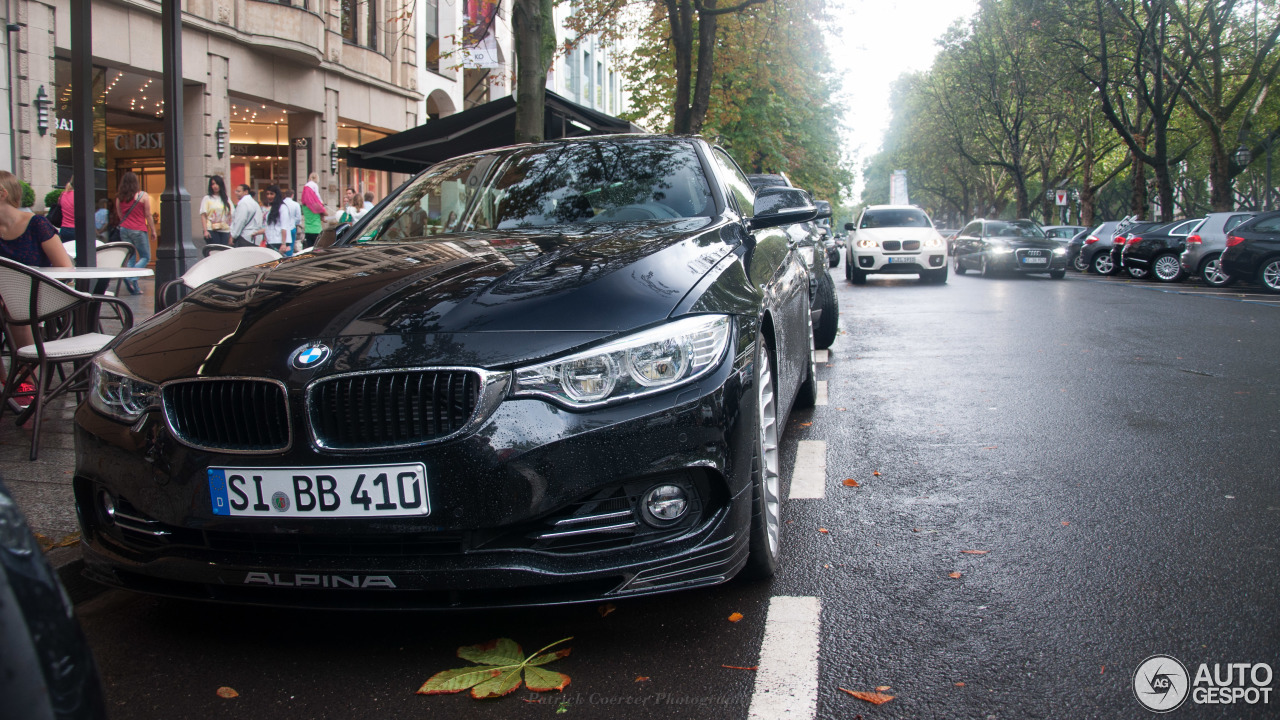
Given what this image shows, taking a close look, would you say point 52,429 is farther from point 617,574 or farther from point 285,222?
point 285,222

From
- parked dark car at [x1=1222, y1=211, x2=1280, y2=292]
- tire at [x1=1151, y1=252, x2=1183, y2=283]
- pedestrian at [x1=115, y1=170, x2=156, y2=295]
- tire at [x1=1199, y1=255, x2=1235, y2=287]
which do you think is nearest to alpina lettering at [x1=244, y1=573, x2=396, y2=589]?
pedestrian at [x1=115, y1=170, x2=156, y2=295]

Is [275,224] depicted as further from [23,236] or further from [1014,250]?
[1014,250]

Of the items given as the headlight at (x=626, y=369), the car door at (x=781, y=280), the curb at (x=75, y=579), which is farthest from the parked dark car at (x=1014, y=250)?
the curb at (x=75, y=579)

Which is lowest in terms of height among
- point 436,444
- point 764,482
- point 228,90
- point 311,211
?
point 764,482

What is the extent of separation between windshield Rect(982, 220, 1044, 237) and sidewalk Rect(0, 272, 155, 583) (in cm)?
2394

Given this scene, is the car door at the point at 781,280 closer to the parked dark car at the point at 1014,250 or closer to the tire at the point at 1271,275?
the tire at the point at 1271,275

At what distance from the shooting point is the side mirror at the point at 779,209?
4.31m

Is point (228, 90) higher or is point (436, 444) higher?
point (228, 90)

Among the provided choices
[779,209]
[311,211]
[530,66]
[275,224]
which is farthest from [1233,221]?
[779,209]

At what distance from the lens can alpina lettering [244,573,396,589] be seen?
2590mm

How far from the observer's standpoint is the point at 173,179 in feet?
26.6

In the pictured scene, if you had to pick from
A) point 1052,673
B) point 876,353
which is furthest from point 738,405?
point 876,353

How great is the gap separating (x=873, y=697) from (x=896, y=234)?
64.8 ft

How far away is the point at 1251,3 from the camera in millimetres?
31922
